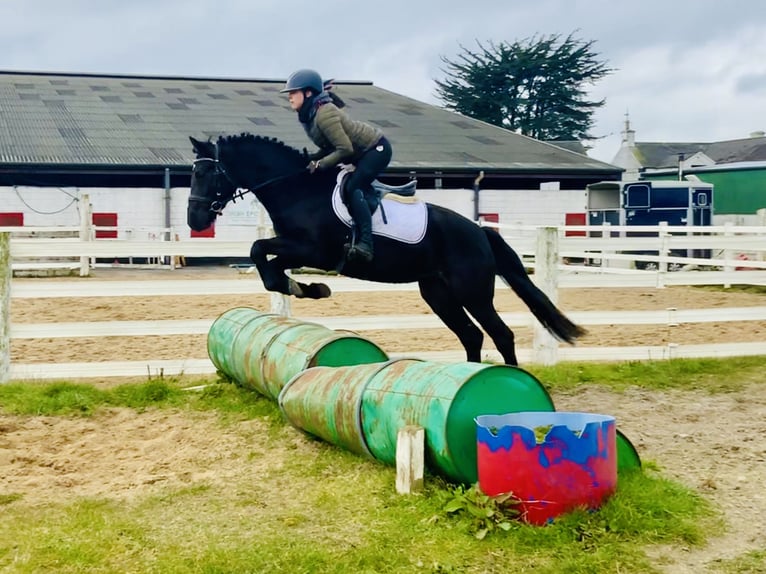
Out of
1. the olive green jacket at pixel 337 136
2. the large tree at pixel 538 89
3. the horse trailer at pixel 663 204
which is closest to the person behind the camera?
the olive green jacket at pixel 337 136

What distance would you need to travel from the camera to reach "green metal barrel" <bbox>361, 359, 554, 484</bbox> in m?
4.44

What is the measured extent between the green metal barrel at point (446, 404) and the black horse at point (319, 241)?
203cm

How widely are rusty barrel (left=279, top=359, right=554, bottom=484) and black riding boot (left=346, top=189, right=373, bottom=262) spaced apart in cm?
149

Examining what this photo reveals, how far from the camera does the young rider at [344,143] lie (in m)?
6.75

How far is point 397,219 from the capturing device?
7.05 m

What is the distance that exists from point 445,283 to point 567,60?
48169mm

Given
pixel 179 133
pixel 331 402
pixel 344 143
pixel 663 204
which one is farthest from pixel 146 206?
pixel 331 402

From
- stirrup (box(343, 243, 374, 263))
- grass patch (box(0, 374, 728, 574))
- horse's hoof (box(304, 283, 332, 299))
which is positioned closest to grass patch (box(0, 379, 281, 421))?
horse's hoof (box(304, 283, 332, 299))

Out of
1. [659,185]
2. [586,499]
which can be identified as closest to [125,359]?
[586,499]

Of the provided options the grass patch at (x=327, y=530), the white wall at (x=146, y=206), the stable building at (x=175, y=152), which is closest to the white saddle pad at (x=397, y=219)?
the grass patch at (x=327, y=530)

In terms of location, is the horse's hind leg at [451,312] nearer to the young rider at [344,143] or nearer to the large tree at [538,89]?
the young rider at [344,143]

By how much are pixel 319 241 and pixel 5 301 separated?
8.66ft

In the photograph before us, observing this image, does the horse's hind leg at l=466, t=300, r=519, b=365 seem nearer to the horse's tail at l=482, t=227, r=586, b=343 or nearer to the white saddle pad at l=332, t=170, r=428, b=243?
the horse's tail at l=482, t=227, r=586, b=343

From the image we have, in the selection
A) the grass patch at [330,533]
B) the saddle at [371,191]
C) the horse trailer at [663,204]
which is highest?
the horse trailer at [663,204]
